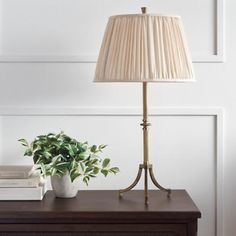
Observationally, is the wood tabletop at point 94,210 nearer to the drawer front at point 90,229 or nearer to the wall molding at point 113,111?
the drawer front at point 90,229

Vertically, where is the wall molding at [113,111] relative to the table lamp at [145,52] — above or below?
below

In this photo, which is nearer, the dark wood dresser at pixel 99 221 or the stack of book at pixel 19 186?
the dark wood dresser at pixel 99 221

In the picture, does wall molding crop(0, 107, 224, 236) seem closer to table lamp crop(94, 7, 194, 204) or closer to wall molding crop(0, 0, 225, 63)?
wall molding crop(0, 0, 225, 63)

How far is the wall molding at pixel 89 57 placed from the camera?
68.8 inches

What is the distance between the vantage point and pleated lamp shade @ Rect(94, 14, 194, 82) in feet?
4.57

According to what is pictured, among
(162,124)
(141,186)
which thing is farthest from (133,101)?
(141,186)

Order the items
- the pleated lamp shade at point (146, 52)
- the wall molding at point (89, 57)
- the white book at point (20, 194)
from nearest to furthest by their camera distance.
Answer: the pleated lamp shade at point (146, 52) < the white book at point (20, 194) < the wall molding at point (89, 57)

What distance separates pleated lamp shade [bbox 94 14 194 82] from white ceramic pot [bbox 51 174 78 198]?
12.0 inches

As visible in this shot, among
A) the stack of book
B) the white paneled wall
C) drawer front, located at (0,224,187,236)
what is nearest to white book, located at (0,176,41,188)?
the stack of book

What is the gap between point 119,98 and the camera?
69.9 inches

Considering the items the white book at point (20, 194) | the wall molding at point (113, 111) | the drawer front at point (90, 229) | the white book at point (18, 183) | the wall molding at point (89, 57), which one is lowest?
the drawer front at point (90, 229)

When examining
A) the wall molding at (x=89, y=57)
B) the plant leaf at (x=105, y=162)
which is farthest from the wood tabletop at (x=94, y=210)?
the wall molding at (x=89, y=57)

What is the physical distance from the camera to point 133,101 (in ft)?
5.82

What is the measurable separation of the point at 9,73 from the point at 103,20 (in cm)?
35
